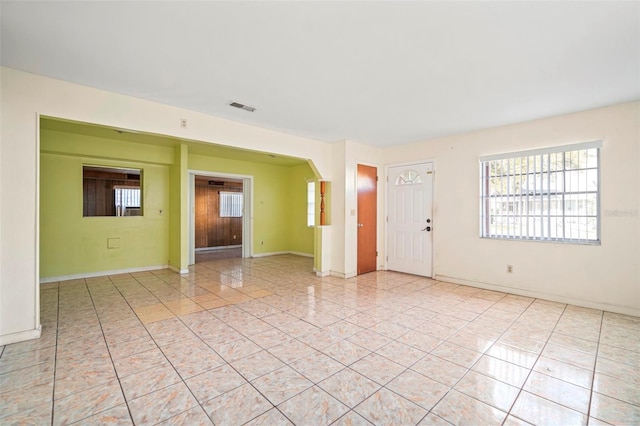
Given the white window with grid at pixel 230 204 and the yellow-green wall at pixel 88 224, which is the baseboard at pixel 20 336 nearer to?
the yellow-green wall at pixel 88 224

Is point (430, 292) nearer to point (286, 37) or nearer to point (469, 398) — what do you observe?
point (469, 398)

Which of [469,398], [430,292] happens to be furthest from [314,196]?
[469,398]

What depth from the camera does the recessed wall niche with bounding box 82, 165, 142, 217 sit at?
5344 millimetres

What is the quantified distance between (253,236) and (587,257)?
6.62m

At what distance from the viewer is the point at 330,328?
3049 millimetres

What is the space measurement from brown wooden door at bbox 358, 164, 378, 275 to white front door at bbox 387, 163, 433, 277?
31 cm

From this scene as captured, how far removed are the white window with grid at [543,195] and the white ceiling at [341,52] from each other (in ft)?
2.26

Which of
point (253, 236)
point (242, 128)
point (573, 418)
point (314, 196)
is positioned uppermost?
point (242, 128)

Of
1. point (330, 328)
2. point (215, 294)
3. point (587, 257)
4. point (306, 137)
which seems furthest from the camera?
point (306, 137)

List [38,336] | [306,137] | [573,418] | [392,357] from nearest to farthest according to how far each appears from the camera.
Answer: [573,418]
[392,357]
[38,336]
[306,137]

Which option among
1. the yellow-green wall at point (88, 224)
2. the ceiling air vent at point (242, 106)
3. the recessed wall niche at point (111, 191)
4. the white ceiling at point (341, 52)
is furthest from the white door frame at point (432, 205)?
the recessed wall niche at point (111, 191)

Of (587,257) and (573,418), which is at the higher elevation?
(587,257)

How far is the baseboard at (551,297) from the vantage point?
3.46 meters

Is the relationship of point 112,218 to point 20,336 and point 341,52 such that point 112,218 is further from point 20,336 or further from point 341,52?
point 341,52
